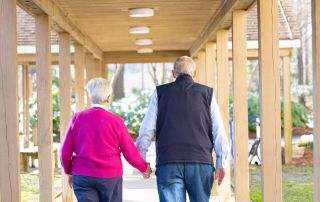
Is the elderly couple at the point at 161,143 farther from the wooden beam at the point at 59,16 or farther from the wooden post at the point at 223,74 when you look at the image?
the wooden post at the point at 223,74

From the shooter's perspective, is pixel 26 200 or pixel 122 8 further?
pixel 26 200

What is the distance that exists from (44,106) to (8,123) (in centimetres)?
192

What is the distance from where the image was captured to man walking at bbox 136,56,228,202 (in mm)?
4930

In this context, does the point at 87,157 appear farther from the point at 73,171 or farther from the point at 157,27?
the point at 157,27

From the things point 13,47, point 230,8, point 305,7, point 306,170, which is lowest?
point 306,170

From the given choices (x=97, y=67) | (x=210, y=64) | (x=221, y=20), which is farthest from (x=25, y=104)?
(x=221, y=20)

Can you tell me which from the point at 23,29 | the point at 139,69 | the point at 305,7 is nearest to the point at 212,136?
the point at 23,29

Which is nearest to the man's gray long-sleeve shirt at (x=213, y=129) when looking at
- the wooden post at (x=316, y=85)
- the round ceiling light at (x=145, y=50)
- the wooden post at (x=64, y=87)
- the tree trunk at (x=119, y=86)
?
the wooden post at (x=316, y=85)

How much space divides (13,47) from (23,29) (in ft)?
28.2

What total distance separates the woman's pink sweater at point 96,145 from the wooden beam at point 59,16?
1.92 meters

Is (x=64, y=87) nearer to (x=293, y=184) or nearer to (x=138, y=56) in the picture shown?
(x=293, y=184)

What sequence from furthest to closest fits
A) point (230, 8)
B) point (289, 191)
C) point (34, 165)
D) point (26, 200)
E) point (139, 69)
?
point (139, 69), point (34, 165), point (289, 191), point (26, 200), point (230, 8)

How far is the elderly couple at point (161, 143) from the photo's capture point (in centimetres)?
471

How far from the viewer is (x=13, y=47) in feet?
17.5
